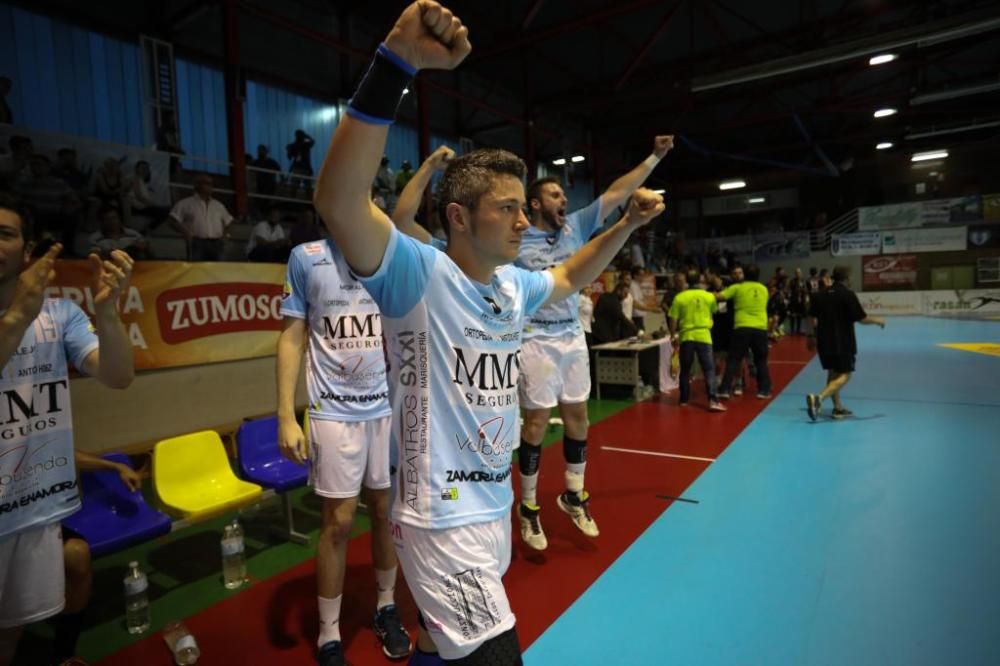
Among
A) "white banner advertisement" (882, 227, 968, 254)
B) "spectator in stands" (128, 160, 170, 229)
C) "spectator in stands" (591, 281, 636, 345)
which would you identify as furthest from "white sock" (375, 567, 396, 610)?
"white banner advertisement" (882, 227, 968, 254)

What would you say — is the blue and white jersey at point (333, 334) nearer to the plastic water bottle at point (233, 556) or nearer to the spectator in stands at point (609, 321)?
the plastic water bottle at point (233, 556)

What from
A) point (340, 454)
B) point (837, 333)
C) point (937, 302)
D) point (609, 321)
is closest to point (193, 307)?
point (340, 454)

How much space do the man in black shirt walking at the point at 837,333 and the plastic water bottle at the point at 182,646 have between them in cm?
661

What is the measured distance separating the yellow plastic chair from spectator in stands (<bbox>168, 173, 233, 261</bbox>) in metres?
5.05

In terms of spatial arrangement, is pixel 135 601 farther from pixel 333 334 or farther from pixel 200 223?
Answer: pixel 200 223

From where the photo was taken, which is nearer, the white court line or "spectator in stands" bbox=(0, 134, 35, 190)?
the white court line

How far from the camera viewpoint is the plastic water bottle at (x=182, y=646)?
2551mm

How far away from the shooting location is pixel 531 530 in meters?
3.62

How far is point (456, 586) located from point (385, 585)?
4.65 ft

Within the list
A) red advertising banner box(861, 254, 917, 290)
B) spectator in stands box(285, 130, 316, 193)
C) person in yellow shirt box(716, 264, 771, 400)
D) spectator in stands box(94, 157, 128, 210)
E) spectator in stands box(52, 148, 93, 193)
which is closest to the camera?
spectator in stands box(52, 148, 93, 193)

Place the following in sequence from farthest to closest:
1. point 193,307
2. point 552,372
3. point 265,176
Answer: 1. point 265,176
2. point 193,307
3. point 552,372

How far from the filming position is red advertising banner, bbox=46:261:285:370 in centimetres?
473

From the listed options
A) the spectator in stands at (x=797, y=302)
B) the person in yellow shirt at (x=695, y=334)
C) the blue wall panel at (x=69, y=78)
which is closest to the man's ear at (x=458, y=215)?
the person in yellow shirt at (x=695, y=334)

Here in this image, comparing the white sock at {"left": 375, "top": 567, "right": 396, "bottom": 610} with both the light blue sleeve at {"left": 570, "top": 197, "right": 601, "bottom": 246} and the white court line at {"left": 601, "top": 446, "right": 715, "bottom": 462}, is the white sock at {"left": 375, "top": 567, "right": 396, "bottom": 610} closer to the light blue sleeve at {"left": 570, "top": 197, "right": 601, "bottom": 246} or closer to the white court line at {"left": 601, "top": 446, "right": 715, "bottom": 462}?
the light blue sleeve at {"left": 570, "top": 197, "right": 601, "bottom": 246}
